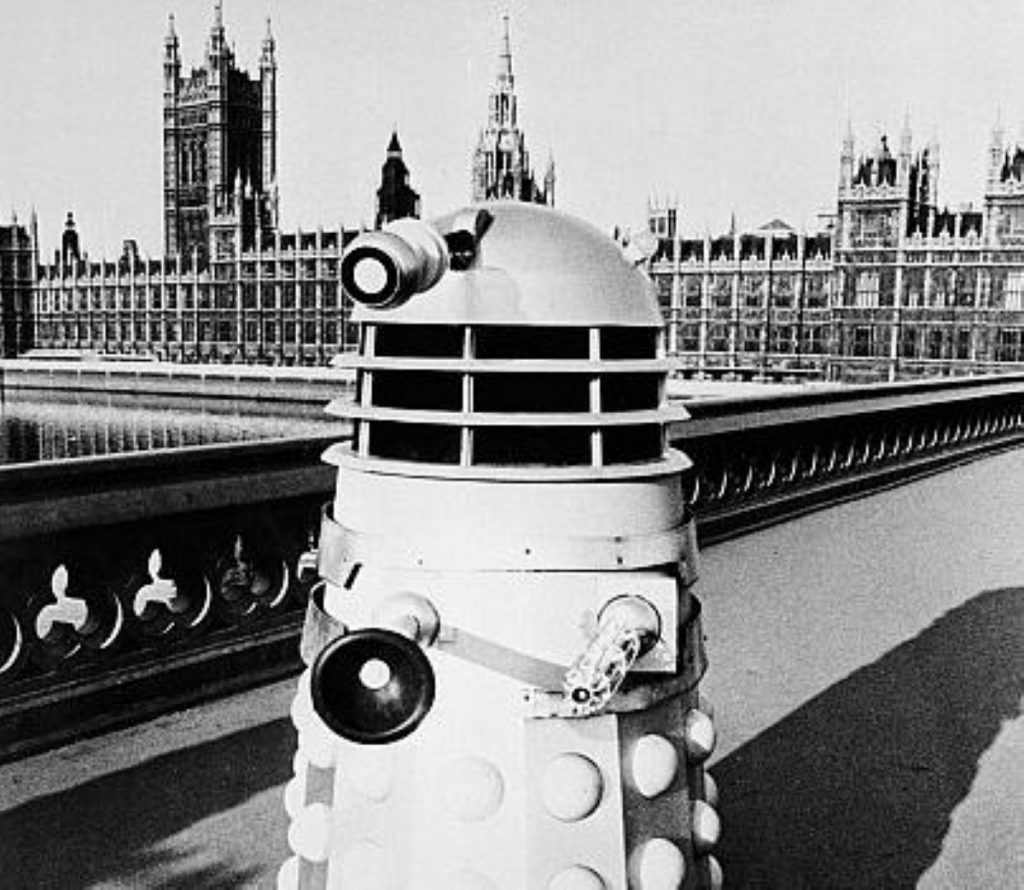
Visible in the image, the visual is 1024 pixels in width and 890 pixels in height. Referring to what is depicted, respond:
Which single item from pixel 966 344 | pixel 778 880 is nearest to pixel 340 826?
pixel 778 880

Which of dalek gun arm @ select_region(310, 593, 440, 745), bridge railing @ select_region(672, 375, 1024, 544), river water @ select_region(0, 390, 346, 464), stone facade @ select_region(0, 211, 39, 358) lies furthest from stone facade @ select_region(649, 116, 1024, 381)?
dalek gun arm @ select_region(310, 593, 440, 745)

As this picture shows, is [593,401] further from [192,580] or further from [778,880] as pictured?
[192,580]

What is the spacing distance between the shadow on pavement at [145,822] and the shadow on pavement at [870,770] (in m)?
1.66

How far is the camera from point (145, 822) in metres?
4.25

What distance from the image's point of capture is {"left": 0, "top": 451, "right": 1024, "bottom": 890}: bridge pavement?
4023 mm

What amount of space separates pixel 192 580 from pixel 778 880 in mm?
3070

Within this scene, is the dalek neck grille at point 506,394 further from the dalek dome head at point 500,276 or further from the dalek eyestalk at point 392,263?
the dalek eyestalk at point 392,263

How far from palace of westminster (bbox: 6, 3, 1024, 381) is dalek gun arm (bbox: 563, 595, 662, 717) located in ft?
158

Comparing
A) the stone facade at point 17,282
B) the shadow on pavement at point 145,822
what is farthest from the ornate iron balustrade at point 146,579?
the stone facade at point 17,282

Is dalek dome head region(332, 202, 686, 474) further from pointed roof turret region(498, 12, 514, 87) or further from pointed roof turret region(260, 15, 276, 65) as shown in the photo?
pointed roof turret region(260, 15, 276, 65)

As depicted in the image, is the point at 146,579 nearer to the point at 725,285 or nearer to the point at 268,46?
the point at 725,285

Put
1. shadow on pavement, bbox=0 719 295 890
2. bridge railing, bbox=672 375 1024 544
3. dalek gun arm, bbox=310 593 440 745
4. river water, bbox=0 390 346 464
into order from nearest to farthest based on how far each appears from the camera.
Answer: dalek gun arm, bbox=310 593 440 745 → shadow on pavement, bbox=0 719 295 890 → bridge railing, bbox=672 375 1024 544 → river water, bbox=0 390 346 464

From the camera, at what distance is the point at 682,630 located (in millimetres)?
2666

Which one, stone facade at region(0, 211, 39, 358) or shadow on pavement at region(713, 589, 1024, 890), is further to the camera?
stone facade at region(0, 211, 39, 358)
